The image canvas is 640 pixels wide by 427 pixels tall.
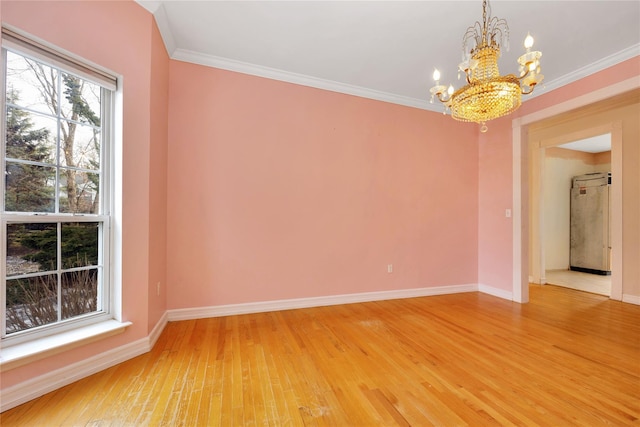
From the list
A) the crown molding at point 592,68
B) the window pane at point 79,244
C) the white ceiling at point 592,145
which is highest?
the crown molding at point 592,68

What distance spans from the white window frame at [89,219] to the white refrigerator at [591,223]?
26.6ft

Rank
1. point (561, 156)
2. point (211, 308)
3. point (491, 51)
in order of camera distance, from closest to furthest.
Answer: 1. point (491, 51)
2. point (211, 308)
3. point (561, 156)

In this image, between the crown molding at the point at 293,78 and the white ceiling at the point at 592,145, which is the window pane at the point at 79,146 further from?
the white ceiling at the point at 592,145

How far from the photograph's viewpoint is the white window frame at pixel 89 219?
154cm

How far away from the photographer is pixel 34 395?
1.60 m

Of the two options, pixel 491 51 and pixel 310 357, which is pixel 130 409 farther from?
pixel 491 51

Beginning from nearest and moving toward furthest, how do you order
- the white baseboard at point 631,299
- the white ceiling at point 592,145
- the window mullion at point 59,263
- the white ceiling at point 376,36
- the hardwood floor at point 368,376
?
the hardwood floor at point 368,376
the window mullion at point 59,263
the white ceiling at point 376,36
the white baseboard at point 631,299
the white ceiling at point 592,145

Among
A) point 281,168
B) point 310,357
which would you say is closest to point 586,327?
point 310,357

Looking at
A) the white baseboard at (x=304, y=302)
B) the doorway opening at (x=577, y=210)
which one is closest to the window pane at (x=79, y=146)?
the white baseboard at (x=304, y=302)

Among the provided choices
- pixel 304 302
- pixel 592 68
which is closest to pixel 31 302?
pixel 304 302

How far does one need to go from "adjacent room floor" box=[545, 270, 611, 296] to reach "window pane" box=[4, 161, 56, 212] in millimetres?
6638

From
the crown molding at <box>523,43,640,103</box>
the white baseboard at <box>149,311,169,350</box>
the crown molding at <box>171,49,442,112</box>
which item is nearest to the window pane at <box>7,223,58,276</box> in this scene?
the white baseboard at <box>149,311,169,350</box>

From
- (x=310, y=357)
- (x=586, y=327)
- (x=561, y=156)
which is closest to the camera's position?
(x=310, y=357)

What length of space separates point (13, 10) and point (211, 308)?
8.87 feet
